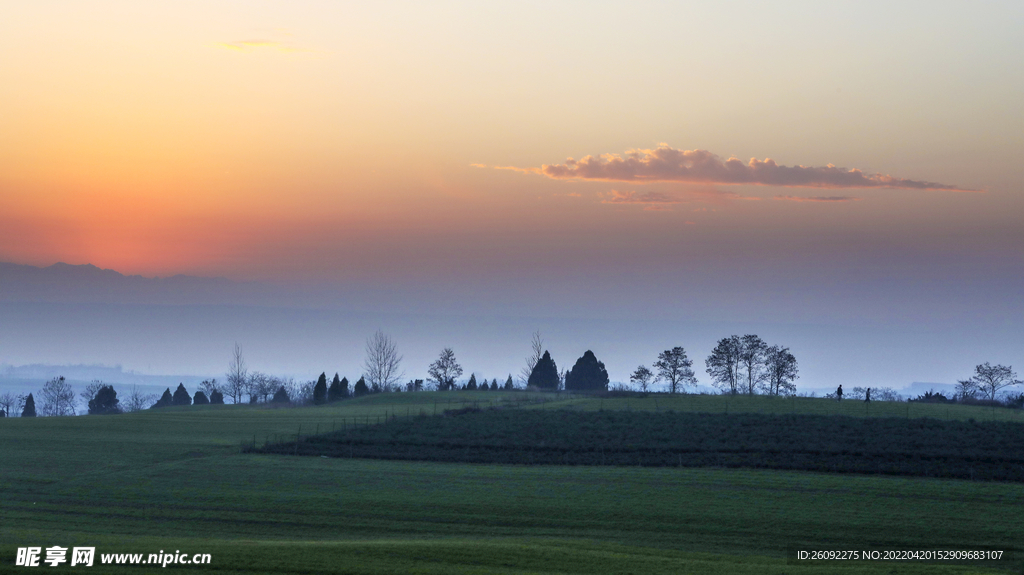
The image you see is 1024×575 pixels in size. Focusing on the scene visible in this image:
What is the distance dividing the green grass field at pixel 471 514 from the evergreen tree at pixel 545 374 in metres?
82.3

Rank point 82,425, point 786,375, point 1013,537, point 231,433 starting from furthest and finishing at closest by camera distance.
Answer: point 786,375 < point 82,425 < point 231,433 < point 1013,537

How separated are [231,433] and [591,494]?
4204 centimetres

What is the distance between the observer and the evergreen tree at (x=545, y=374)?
438 ft

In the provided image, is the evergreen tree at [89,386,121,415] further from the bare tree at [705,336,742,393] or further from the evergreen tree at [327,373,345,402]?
the bare tree at [705,336,742,393]

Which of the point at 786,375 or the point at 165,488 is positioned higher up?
the point at 786,375

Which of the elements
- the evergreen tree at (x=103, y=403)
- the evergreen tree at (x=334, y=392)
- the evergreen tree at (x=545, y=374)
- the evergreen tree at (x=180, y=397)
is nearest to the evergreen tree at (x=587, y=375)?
the evergreen tree at (x=545, y=374)

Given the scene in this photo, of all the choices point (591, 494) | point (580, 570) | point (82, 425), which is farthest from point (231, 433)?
point (580, 570)

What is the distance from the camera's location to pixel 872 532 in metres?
33.1

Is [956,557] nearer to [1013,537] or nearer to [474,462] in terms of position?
[1013,537]

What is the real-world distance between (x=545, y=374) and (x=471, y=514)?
320 ft

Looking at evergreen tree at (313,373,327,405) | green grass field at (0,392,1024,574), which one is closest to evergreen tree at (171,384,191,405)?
evergreen tree at (313,373,327,405)

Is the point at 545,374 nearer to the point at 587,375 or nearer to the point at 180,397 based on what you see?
the point at 587,375

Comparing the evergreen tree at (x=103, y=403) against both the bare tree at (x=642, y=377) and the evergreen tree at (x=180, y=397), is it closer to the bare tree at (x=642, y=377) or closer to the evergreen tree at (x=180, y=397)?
the evergreen tree at (x=180, y=397)

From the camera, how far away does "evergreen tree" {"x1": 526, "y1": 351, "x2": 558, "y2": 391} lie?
5251 inches
